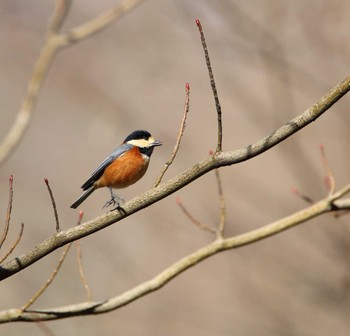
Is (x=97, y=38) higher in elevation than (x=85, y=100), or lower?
higher

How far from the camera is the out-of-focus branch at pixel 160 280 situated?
2700mm

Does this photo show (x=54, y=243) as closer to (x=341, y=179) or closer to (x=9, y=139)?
(x=9, y=139)

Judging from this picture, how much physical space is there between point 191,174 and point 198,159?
2840 millimetres

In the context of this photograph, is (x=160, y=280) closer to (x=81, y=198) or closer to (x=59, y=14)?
(x=81, y=198)

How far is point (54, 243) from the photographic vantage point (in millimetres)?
2354

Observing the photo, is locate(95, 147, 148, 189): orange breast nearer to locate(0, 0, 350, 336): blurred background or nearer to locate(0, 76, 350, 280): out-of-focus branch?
locate(0, 76, 350, 280): out-of-focus branch

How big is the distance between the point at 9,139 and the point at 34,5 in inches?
70.3

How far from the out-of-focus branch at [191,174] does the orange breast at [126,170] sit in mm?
718

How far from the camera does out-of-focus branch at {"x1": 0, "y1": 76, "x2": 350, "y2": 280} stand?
2.16 meters

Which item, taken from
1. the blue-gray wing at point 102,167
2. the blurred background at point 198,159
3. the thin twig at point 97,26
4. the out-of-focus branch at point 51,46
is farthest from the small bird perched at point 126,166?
the blurred background at point 198,159

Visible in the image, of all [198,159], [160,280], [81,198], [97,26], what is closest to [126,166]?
[81,198]

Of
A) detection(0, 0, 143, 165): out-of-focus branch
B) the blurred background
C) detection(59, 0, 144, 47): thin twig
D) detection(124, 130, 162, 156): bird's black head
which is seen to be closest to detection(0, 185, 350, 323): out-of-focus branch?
detection(124, 130, 162, 156): bird's black head

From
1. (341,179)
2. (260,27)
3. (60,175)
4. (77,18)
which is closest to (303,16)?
(260,27)

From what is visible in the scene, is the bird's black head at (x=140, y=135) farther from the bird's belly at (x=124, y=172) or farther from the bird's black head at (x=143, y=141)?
the bird's belly at (x=124, y=172)
